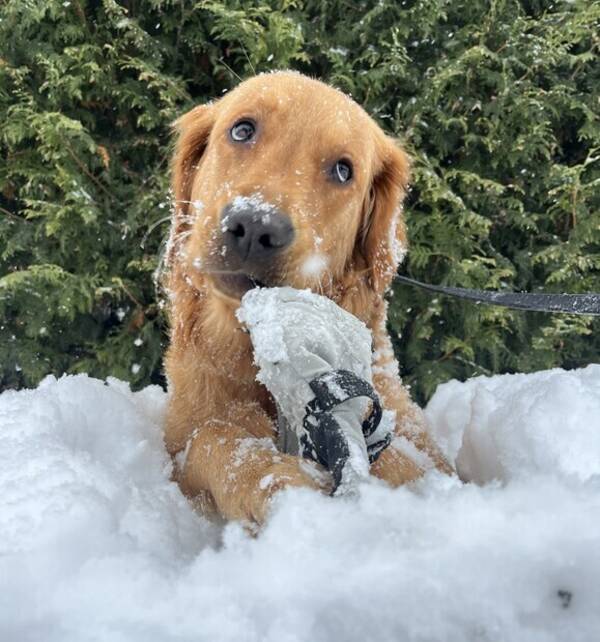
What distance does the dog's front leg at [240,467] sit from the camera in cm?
149

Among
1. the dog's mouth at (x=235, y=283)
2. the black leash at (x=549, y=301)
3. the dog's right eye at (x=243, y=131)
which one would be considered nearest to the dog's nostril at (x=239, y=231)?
the dog's mouth at (x=235, y=283)

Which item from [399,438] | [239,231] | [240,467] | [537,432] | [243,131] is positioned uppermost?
[243,131]

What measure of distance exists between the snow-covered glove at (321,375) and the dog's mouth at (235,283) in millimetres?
146

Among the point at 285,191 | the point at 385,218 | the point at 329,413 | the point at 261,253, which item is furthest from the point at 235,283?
the point at 385,218

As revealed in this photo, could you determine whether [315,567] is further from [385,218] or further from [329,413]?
[385,218]

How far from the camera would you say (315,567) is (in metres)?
0.89

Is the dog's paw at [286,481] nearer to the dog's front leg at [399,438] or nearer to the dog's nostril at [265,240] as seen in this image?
the dog's front leg at [399,438]

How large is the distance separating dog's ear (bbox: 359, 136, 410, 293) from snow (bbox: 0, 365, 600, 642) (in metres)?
1.47

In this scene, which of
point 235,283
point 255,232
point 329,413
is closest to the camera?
point 329,413

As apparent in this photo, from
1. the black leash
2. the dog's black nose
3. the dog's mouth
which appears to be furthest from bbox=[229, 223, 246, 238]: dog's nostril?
the black leash

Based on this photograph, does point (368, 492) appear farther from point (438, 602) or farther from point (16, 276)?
point (16, 276)

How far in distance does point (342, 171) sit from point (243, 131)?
390 mm

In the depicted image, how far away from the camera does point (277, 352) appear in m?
1.52

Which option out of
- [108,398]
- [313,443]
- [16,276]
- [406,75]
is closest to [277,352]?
[313,443]
